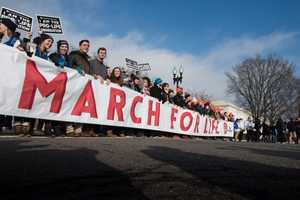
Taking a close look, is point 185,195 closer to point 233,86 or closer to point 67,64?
point 67,64

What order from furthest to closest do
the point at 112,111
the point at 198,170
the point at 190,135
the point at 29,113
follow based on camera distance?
the point at 190,135 → the point at 112,111 → the point at 29,113 → the point at 198,170

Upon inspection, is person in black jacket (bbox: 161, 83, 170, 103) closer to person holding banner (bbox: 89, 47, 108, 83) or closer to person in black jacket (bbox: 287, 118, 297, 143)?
person holding banner (bbox: 89, 47, 108, 83)

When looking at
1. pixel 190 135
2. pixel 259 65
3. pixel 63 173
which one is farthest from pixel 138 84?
pixel 259 65

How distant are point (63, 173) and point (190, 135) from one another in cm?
1222

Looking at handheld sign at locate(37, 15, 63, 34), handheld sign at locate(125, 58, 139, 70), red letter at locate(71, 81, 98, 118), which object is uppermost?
handheld sign at locate(125, 58, 139, 70)

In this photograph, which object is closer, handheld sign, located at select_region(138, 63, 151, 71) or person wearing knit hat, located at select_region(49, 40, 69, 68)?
person wearing knit hat, located at select_region(49, 40, 69, 68)

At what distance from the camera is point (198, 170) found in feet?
10.9

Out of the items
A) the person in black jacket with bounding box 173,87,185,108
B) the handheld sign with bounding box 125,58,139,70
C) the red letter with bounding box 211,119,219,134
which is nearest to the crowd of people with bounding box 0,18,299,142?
the person in black jacket with bounding box 173,87,185,108

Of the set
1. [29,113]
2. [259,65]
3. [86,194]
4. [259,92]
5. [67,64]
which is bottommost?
[86,194]

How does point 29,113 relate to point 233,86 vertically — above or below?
below

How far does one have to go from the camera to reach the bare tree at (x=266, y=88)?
1870 inches

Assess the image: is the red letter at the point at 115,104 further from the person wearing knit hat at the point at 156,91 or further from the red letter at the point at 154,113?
the person wearing knit hat at the point at 156,91

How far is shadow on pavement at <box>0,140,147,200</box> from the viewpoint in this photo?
2.15 meters

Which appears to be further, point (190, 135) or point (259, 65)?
point (259, 65)
